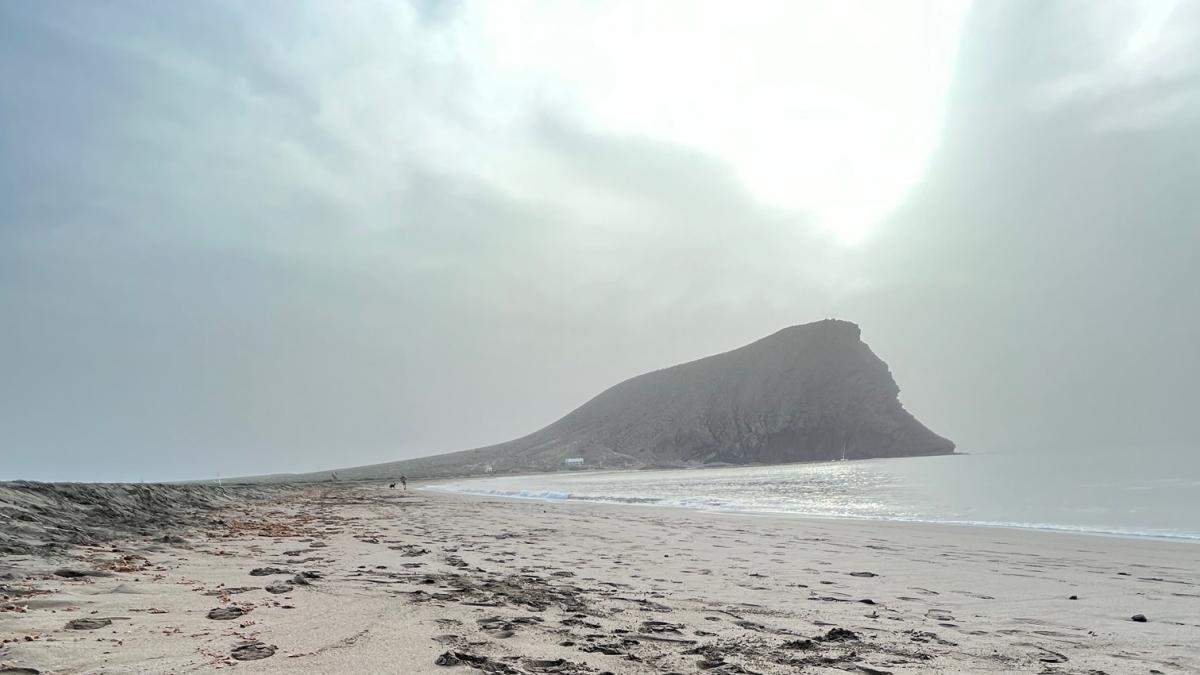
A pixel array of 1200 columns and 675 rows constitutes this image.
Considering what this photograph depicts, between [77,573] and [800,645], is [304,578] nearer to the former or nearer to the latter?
[77,573]

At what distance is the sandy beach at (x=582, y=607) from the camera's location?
4.21 meters

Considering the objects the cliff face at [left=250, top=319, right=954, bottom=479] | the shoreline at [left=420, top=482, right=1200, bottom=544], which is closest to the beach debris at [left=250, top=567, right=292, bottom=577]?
the shoreline at [left=420, top=482, right=1200, bottom=544]

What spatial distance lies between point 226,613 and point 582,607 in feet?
10.00

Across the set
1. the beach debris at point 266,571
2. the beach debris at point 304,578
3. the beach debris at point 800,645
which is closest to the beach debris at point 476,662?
the beach debris at point 800,645

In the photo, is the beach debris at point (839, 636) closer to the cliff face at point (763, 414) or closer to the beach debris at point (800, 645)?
the beach debris at point (800, 645)

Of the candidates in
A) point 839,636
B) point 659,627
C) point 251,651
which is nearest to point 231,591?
point 251,651

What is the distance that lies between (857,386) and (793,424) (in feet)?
69.7

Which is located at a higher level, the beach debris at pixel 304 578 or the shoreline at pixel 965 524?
the beach debris at pixel 304 578

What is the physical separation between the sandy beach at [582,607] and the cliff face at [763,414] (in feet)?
397

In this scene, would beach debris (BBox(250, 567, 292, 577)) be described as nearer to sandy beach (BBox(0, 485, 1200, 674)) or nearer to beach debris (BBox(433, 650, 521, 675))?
sandy beach (BBox(0, 485, 1200, 674))

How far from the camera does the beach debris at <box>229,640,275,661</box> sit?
13.0 ft

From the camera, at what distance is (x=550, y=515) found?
19812mm

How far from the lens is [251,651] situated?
4070 mm

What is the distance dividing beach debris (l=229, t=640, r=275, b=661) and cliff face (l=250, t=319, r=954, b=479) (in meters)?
127
